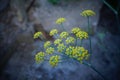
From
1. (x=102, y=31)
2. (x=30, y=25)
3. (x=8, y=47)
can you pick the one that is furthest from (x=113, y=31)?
(x=8, y=47)

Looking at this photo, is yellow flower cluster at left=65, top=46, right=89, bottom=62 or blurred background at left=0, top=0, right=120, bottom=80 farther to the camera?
blurred background at left=0, top=0, right=120, bottom=80

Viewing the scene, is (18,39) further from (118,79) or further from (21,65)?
(118,79)

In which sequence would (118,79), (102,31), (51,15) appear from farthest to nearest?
1. (51,15)
2. (102,31)
3. (118,79)

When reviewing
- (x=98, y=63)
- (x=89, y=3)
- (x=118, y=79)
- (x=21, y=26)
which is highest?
(x=89, y=3)

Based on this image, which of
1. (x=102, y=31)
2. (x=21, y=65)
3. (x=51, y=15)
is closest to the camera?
(x=21, y=65)

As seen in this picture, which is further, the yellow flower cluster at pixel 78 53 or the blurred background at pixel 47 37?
the blurred background at pixel 47 37

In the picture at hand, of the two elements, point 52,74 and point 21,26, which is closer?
point 52,74

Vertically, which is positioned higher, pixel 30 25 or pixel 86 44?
pixel 30 25
